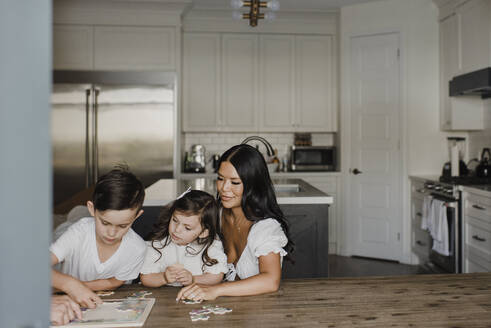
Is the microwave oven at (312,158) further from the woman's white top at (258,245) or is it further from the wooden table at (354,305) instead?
the wooden table at (354,305)

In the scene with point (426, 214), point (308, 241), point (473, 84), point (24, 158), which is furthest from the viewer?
point (426, 214)

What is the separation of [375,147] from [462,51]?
1.28m

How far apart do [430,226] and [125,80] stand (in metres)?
3.49

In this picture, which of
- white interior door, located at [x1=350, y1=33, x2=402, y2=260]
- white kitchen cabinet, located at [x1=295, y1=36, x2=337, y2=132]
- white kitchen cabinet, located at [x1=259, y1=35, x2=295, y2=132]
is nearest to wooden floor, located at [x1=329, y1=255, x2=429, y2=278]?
white interior door, located at [x1=350, y1=33, x2=402, y2=260]

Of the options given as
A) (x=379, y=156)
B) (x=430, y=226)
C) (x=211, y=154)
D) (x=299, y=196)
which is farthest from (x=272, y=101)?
(x=299, y=196)

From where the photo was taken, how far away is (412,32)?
457 cm

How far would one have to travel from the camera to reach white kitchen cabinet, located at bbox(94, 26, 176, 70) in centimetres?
480

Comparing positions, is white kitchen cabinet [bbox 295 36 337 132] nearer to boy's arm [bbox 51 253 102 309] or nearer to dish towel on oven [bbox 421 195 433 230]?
dish towel on oven [bbox 421 195 433 230]

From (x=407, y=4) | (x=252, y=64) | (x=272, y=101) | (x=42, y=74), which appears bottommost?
(x=42, y=74)

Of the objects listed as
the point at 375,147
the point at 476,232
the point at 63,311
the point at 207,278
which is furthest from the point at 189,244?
the point at 375,147

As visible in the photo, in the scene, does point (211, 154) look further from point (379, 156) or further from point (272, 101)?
point (379, 156)

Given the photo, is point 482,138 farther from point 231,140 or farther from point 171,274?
point 171,274

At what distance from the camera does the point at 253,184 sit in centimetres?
168

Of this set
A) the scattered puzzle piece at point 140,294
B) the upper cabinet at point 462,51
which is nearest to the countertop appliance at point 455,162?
the upper cabinet at point 462,51
